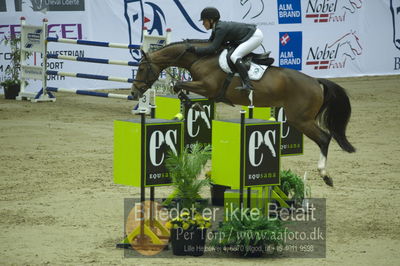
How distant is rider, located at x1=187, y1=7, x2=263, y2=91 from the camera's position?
31.4 feet

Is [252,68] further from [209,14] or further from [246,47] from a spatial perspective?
[209,14]

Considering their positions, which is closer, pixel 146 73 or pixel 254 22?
pixel 146 73

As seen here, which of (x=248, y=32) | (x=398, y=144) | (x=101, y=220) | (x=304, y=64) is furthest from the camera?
(x=304, y=64)

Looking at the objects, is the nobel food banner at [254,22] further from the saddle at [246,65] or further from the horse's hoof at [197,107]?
the horse's hoof at [197,107]

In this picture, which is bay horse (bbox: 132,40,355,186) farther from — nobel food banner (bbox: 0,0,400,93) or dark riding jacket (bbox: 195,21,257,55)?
nobel food banner (bbox: 0,0,400,93)

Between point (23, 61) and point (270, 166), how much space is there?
36.0ft

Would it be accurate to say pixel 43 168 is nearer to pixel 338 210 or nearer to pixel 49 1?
pixel 338 210

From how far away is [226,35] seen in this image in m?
9.66

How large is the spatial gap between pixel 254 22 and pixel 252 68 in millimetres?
10835

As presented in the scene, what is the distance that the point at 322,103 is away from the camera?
10.1 meters

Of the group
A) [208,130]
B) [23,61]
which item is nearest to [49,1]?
[23,61]

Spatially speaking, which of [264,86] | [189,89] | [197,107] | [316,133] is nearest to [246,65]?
[264,86]

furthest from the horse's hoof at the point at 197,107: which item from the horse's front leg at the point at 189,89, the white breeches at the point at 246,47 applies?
the white breeches at the point at 246,47

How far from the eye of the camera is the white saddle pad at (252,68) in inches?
384
